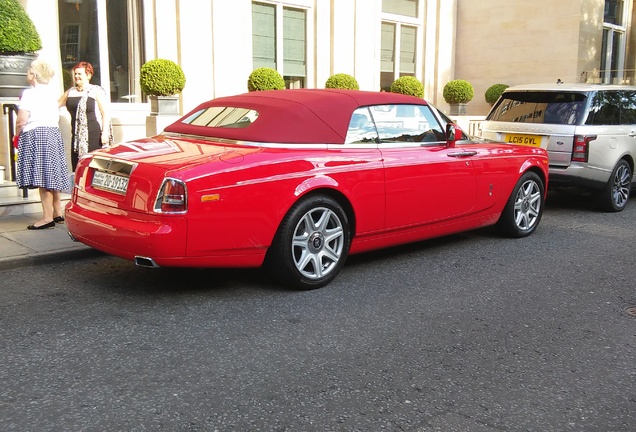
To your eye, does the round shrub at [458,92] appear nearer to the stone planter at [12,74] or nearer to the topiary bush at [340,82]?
the topiary bush at [340,82]

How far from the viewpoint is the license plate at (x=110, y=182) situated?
16.4 ft

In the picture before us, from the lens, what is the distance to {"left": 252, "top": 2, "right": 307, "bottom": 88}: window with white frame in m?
14.3

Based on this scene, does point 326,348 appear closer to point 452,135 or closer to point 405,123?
point 405,123

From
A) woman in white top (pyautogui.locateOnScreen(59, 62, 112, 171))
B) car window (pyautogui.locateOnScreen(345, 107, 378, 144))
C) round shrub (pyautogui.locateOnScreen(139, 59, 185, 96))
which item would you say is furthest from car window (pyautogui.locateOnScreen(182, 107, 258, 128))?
round shrub (pyautogui.locateOnScreen(139, 59, 185, 96))

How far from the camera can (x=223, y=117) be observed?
19.9 feet

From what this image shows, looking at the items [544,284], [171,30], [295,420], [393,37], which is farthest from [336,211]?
[393,37]

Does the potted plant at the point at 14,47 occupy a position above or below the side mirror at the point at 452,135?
above

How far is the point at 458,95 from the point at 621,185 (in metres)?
7.75

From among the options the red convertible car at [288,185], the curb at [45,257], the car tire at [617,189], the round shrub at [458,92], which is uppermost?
the round shrub at [458,92]

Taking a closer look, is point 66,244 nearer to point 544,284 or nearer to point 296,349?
point 296,349

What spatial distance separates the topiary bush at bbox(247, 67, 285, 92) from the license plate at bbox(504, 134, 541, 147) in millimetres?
4626

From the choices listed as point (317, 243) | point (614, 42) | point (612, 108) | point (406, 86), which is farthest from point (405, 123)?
point (614, 42)

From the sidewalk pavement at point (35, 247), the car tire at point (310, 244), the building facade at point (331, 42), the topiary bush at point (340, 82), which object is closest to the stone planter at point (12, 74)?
the building facade at point (331, 42)

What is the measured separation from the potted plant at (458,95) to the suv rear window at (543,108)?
7.06 metres
